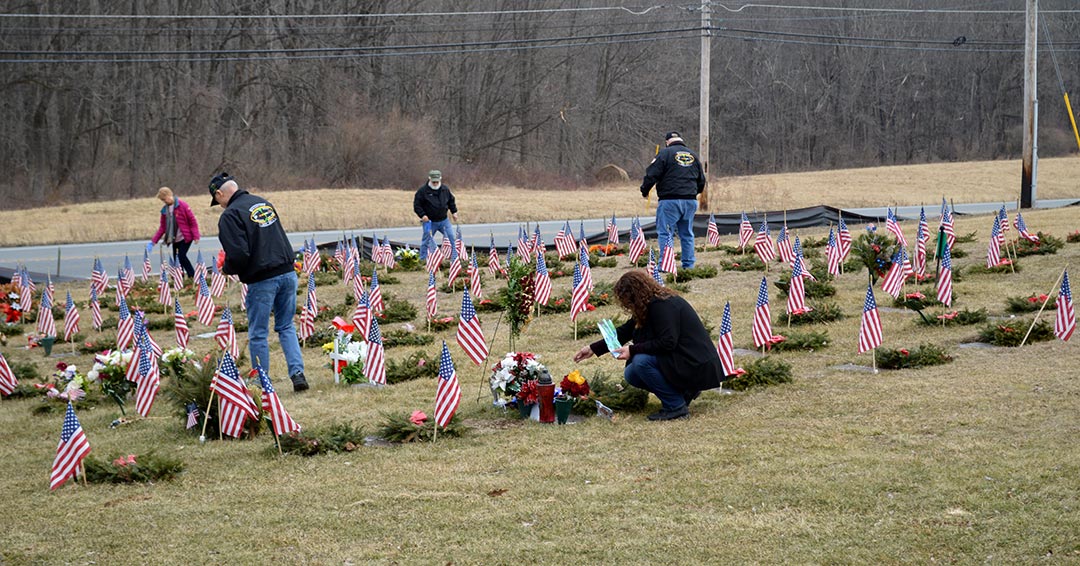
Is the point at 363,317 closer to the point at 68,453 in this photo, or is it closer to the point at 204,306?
the point at 68,453

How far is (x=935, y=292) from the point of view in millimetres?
13211

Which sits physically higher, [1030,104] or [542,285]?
[1030,104]

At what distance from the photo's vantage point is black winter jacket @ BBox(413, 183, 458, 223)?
63.0 ft

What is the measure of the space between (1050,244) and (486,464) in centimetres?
1205

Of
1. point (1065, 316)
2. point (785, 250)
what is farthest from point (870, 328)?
point (785, 250)

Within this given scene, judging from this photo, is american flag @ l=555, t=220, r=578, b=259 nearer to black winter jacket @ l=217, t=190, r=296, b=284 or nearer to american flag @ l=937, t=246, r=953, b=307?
american flag @ l=937, t=246, r=953, b=307

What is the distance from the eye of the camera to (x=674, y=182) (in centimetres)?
1614

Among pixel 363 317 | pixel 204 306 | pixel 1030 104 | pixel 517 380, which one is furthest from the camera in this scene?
pixel 1030 104

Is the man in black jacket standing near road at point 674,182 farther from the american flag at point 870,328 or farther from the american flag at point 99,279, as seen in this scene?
the american flag at point 99,279

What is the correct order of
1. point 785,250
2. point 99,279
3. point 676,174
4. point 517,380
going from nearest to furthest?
point 517,380
point 676,174
point 785,250
point 99,279

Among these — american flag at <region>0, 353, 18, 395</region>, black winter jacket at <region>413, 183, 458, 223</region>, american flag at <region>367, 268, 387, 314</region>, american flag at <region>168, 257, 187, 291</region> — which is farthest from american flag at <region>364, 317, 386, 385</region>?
american flag at <region>168, 257, 187, 291</region>

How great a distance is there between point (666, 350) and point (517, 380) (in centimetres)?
123

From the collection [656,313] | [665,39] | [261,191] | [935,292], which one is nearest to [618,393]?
[656,313]

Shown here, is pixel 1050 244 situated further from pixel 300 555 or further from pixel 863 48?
pixel 863 48
